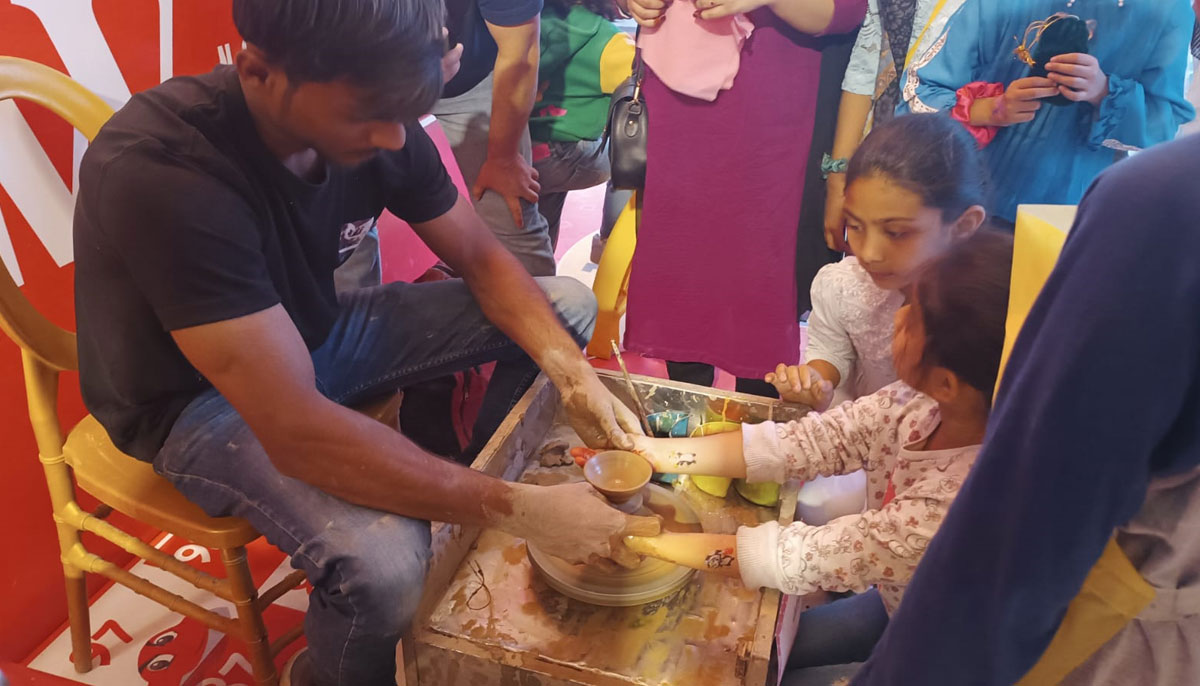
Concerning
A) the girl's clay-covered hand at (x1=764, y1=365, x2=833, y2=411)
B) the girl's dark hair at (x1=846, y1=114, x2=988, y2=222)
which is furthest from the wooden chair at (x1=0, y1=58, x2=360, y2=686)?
the girl's dark hair at (x1=846, y1=114, x2=988, y2=222)

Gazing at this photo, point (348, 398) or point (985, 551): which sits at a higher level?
point (985, 551)

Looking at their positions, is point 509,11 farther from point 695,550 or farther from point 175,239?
point 695,550

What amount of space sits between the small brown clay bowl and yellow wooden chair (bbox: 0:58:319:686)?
0.60m

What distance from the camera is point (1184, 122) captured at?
1.63 metres

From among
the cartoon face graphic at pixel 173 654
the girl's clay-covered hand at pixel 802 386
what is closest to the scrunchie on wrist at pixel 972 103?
the girl's clay-covered hand at pixel 802 386

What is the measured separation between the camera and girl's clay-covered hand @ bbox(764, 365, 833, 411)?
68.2 inches

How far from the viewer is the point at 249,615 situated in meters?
1.47

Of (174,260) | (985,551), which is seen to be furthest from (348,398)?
(985,551)

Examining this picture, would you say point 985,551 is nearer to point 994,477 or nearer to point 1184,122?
point 994,477

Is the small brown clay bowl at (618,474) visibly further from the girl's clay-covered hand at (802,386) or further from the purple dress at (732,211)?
the purple dress at (732,211)

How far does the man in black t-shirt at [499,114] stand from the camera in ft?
6.66

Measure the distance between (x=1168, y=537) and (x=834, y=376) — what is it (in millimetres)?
1152

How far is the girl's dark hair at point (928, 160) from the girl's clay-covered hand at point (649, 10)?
0.63 meters

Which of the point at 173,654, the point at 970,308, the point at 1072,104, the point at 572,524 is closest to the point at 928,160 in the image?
the point at 1072,104
